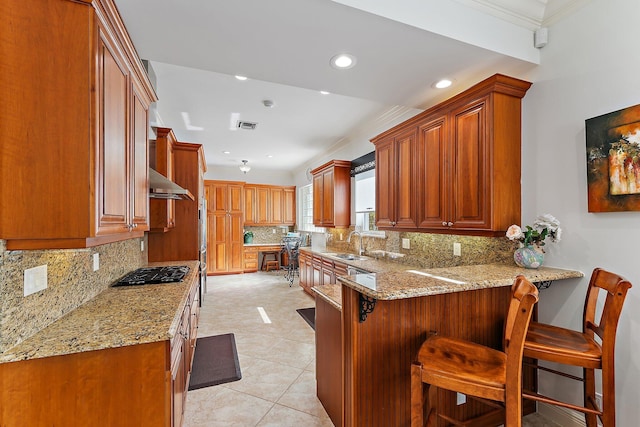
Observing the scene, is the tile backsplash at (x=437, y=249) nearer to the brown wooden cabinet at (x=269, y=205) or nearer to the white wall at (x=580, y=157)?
the white wall at (x=580, y=157)

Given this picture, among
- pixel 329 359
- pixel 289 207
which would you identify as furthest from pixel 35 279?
pixel 289 207

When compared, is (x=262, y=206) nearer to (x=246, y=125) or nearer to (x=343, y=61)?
(x=246, y=125)

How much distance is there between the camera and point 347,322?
1783 mm

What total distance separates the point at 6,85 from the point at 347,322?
189cm

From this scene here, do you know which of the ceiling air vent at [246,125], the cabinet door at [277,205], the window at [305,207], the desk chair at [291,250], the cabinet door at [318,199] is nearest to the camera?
the ceiling air vent at [246,125]

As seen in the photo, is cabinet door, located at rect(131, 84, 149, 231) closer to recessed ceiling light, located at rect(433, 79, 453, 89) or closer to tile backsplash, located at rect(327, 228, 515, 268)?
recessed ceiling light, located at rect(433, 79, 453, 89)

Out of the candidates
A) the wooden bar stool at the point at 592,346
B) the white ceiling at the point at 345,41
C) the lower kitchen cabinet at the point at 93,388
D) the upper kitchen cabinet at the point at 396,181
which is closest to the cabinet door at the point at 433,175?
the upper kitchen cabinet at the point at 396,181

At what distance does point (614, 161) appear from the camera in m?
1.73

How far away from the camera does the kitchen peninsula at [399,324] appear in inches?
66.7

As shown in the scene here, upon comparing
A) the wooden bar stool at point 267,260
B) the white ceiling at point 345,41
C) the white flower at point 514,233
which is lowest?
the wooden bar stool at point 267,260

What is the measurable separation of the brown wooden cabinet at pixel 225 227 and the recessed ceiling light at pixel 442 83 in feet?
19.3

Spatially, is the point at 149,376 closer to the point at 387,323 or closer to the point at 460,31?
the point at 387,323

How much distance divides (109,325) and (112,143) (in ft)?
2.88

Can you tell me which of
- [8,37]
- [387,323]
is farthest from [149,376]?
[8,37]
